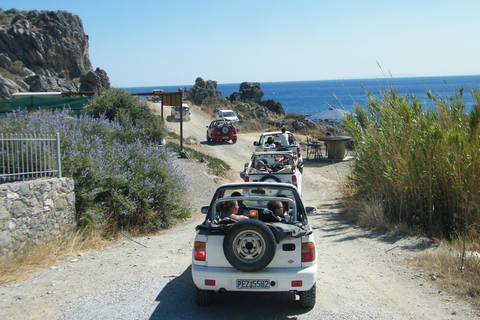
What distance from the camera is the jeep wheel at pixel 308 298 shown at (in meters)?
5.44

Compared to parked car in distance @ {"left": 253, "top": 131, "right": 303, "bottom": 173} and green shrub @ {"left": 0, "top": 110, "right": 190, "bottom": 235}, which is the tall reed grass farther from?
parked car in distance @ {"left": 253, "top": 131, "right": 303, "bottom": 173}

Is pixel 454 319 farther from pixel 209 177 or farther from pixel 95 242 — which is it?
pixel 209 177

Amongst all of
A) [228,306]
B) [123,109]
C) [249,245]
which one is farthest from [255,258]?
[123,109]

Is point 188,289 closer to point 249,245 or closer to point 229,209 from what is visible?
point 229,209

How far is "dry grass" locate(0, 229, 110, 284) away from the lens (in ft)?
23.0

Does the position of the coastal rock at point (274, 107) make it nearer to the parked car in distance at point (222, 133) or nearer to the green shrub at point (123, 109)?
the parked car in distance at point (222, 133)

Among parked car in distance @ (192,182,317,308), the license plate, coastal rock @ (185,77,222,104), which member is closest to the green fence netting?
parked car in distance @ (192,182,317,308)

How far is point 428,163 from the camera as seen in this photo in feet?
31.4

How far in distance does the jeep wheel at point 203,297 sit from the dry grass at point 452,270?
10.7 ft

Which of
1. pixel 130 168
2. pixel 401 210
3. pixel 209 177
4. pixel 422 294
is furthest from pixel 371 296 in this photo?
pixel 209 177

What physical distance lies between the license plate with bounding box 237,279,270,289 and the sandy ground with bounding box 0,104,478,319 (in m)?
0.50

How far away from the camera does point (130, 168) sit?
1122 cm

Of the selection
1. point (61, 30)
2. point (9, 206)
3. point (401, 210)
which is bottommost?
point (401, 210)

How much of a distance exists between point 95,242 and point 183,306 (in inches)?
155
